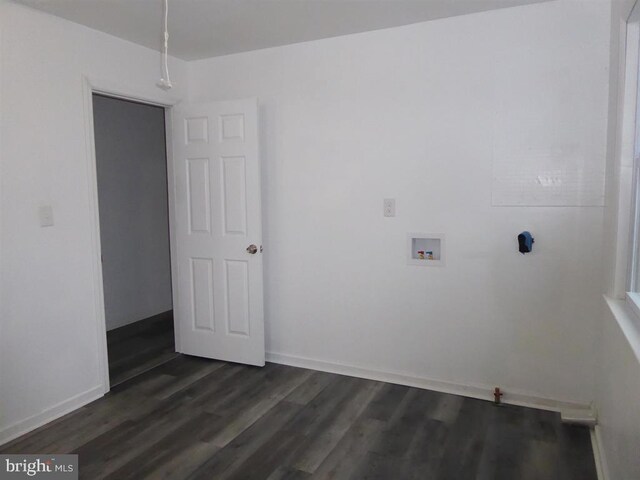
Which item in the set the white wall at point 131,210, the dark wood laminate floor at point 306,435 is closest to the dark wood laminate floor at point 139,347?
the white wall at point 131,210

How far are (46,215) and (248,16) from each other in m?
1.69

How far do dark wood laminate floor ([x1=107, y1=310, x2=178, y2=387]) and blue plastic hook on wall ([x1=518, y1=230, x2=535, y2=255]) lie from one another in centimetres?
278

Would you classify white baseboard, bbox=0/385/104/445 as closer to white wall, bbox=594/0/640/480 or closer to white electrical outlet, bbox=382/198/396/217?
white electrical outlet, bbox=382/198/396/217

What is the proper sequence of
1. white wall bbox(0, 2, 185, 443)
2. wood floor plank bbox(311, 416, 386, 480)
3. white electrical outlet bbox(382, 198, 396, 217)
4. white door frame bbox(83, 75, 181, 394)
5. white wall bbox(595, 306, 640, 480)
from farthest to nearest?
white electrical outlet bbox(382, 198, 396, 217) < white door frame bbox(83, 75, 181, 394) < white wall bbox(0, 2, 185, 443) < wood floor plank bbox(311, 416, 386, 480) < white wall bbox(595, 306, 640, 480)

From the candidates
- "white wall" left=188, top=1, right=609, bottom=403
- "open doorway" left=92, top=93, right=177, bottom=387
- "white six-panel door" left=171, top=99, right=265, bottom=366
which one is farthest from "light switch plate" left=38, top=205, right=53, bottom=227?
"open doorway" left=92, top=93, right=177, bottom=387

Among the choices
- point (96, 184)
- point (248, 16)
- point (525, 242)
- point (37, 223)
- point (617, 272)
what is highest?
point (248, 16)

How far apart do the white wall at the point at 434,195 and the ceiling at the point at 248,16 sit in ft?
0.49

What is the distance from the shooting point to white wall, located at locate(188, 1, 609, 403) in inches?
103

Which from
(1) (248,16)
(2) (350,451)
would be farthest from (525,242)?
(1) (248,16)

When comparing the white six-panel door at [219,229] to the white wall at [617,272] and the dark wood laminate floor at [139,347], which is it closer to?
the dark wood laminate floor at [139,347]

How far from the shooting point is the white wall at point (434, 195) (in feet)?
8.59

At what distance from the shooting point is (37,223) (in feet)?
8.61

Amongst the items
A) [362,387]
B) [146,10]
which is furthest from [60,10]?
[362,387]
